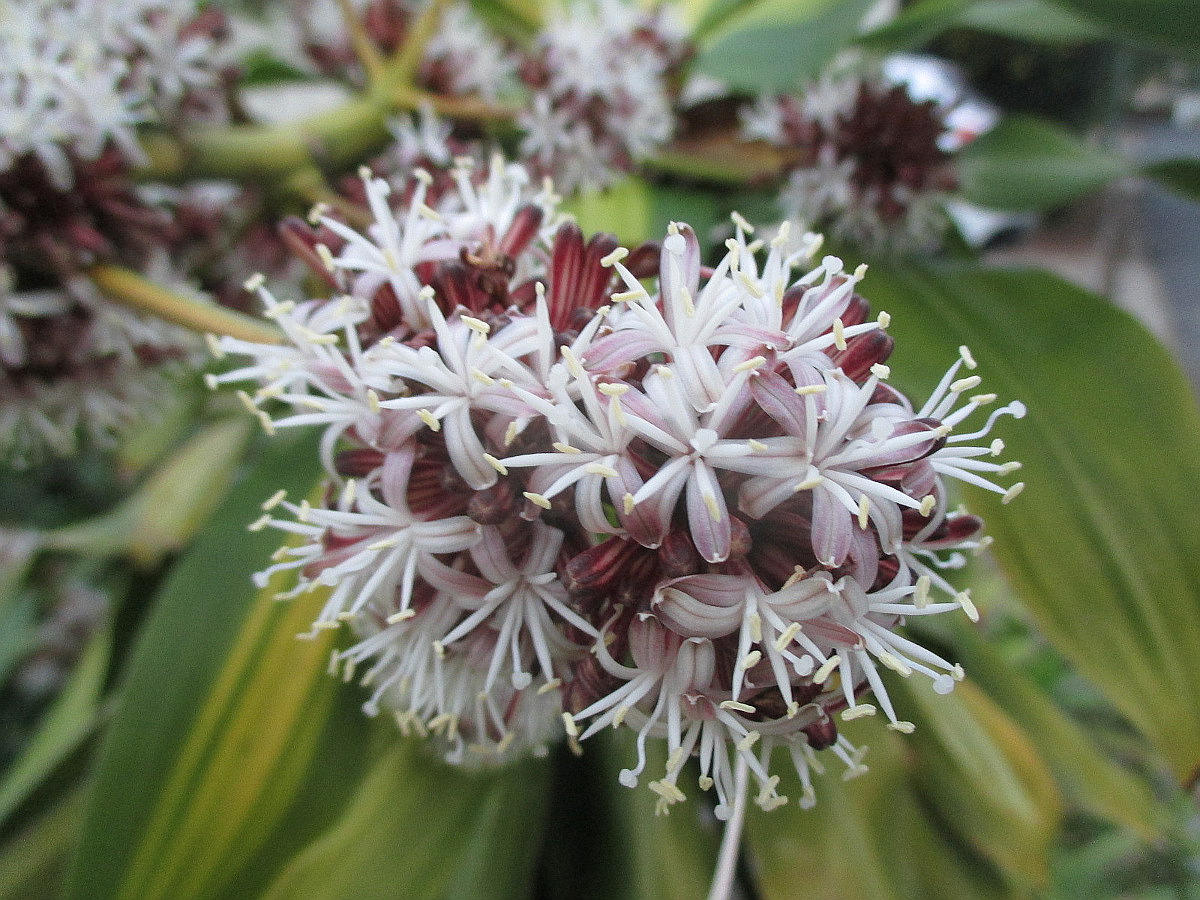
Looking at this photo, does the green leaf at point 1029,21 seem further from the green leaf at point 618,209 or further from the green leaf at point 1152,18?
the green leaf at point 618,209

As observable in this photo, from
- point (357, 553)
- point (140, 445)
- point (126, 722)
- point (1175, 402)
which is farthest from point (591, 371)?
point (140, 445)

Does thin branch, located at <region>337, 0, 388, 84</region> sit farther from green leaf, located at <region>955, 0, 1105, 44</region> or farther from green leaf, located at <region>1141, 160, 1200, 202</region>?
green leaf, located at <region>1141, 160, 1200, 202</region>

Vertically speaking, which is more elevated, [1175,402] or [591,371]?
[1175,402]

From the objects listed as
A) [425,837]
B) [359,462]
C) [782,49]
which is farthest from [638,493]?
[782,49]

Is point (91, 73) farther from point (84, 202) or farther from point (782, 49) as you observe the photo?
point (782, 49)

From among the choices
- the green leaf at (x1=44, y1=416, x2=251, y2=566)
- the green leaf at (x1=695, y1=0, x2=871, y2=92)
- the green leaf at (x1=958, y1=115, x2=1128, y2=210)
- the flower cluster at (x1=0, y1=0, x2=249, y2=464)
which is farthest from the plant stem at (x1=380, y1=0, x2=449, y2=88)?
the green leaf at (x1=958, y1=115, x2=1128, y2=210)

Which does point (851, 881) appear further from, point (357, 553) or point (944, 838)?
point (357, 553)
